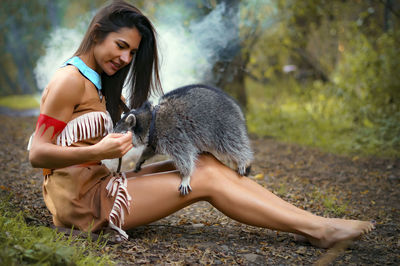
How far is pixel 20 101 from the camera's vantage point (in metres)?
7.82

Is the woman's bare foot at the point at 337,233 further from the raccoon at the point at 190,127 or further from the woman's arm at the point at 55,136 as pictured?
the woman's arm at the point at 55,136

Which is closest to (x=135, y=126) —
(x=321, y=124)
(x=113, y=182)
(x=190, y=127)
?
(x=190, y=127)

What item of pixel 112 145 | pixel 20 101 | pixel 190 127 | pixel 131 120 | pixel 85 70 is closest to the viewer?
A: pixel 112 145

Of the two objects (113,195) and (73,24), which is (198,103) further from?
(73,24)

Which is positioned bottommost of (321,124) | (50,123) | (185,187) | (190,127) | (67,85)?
(321,124)

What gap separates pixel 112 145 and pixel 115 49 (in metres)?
0.59

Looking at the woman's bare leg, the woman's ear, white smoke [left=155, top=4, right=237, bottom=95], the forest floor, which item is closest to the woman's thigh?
the woman's bare leg

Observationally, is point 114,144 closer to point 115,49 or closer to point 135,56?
point 115,49

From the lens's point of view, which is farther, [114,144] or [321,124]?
[321,124]

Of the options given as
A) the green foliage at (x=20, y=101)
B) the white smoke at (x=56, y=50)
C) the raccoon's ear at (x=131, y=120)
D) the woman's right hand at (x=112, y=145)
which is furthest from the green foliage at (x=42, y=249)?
the green foliage at (x=20, y=101)

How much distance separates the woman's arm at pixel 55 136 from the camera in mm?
1860

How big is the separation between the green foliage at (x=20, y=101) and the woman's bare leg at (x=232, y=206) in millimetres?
6574

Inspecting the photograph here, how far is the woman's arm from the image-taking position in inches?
73.2

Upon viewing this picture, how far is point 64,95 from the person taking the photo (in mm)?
1896
